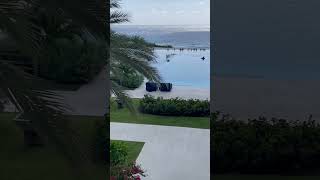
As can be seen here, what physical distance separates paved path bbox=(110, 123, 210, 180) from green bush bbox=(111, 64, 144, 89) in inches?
A: 14.8

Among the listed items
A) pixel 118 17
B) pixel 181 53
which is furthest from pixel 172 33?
pixel 118 17

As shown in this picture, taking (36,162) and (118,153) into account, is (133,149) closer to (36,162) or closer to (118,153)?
(118,153)

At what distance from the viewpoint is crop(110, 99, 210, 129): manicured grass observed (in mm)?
4371

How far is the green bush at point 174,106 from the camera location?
14.2ft

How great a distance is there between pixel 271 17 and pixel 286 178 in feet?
4.51

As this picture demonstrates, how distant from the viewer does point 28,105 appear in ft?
7.20

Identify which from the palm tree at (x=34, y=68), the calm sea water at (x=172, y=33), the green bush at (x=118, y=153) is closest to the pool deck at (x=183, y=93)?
the calm sea water at (x=172, y=33)

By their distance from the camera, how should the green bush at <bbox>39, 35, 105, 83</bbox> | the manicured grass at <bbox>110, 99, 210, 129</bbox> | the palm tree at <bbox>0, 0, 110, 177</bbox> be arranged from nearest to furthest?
the palm tree at <bbox>0, 0, 110, 177</bbox> < the green bush at <bbox>39, 35, 105, 83</bbox> < the manicured grass at <bbox>110, 99, 210, 129</bbox>

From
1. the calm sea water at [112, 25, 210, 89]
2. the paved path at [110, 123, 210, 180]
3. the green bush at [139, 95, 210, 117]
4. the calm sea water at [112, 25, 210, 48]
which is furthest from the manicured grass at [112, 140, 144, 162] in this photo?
the calm sea water at [112, 25, 210, 48]

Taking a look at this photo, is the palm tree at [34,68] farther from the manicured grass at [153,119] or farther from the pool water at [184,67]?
the manicured grass at [153,119]

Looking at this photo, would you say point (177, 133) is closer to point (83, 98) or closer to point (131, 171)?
point (131, 171)

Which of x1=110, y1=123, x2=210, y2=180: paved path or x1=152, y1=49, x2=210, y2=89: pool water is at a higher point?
x1=152, y1=49, x2=210, y2=89: pool water

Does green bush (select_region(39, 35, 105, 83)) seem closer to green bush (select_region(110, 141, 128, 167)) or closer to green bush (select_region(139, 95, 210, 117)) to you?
green bush (select_region(139, 95, 210, 117))

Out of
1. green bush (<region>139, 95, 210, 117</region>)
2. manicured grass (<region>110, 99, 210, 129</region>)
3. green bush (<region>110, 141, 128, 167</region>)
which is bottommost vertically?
green bush (<region>110, 141, 128, 167</region>)
